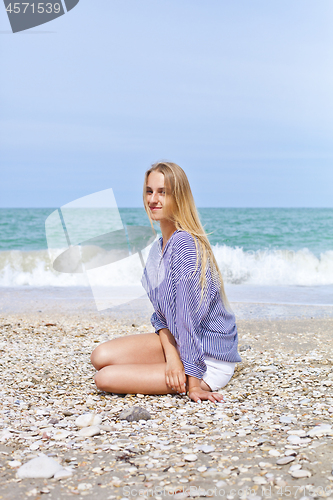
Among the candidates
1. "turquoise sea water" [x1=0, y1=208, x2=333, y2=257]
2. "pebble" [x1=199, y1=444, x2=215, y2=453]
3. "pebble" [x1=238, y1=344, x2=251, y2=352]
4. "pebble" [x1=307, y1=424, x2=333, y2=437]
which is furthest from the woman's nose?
"turquoise sea water" [x1=0, y1=208, x2=333, y2=257]

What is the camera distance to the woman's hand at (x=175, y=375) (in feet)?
11.0

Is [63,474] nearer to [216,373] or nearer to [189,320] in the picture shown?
[189,320]

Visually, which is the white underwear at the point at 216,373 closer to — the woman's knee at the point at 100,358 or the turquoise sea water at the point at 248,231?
the woman's knee at the point at 100,358

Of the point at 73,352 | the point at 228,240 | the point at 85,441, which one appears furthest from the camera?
the point at 228,240

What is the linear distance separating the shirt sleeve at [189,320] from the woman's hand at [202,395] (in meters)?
0.12

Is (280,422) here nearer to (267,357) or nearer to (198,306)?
(198,306)

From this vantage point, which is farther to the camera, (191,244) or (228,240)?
(228,240)

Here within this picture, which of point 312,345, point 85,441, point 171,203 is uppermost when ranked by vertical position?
point 171,203

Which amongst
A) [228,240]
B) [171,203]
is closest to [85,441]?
[171,203]

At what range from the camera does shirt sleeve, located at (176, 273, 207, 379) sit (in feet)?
10.8

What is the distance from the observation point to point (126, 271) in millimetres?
12766

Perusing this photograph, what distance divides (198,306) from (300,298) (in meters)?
6.29

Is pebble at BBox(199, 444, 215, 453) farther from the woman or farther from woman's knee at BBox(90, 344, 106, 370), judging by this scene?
woman's knee at BBox(90, 344, 106, 370)

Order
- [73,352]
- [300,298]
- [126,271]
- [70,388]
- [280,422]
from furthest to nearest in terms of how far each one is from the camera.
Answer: [126,271] < [300,298] < [73,352] < [70,388] < [280,422]
